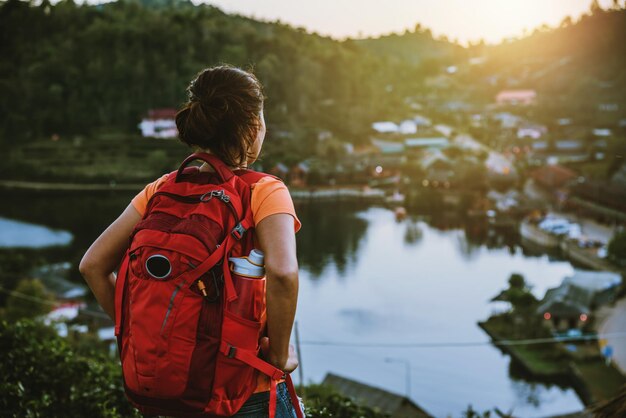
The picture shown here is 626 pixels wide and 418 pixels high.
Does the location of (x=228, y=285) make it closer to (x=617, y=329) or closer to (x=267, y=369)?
(x=267, y=369)

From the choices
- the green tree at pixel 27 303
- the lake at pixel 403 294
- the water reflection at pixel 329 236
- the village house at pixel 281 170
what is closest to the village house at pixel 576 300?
the lake at pixel 403 294

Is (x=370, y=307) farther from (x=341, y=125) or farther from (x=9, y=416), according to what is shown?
(x=9, y=416)

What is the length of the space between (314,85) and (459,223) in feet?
23.8

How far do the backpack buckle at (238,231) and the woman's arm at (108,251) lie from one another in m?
0.12

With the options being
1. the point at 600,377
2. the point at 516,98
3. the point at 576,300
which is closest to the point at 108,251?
the point at 600,377

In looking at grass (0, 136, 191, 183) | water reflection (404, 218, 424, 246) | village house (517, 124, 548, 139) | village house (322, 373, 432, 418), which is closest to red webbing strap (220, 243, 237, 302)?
village house (322, 373, 432, 418)

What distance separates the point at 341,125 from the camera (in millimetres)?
19906

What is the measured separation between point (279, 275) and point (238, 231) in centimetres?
5

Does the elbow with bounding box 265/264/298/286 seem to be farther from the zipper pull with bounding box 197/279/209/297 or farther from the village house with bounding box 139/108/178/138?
the village house with bounding box 139/108/178/138

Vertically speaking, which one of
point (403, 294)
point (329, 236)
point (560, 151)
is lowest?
point (403, 294)

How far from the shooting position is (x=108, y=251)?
571 mm

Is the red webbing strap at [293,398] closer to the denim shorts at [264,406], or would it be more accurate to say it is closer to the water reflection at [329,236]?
the denim shorts at [264,406]

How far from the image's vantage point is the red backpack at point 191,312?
479mm

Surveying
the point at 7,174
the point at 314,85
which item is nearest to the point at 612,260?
the point at 314,85
